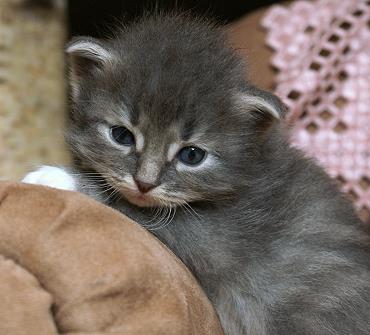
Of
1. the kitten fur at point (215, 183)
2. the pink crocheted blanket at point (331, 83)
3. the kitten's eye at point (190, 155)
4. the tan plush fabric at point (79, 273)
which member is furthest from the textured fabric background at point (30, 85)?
the tan plush fabric at point (79, 273)

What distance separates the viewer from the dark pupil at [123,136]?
1.30 meters

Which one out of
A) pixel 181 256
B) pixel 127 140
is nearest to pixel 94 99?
pixel 127 140

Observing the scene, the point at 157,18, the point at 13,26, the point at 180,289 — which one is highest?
the point at 157,18

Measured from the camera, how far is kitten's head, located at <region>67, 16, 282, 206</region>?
127 cm

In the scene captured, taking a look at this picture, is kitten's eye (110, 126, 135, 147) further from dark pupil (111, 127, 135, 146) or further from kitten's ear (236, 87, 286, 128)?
kitten's ear (236, 87, 286, 128)

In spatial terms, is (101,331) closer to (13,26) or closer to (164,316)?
(164,316)

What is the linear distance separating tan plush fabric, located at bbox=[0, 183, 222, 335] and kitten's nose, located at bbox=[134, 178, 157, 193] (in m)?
0.16

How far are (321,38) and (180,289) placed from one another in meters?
1.21

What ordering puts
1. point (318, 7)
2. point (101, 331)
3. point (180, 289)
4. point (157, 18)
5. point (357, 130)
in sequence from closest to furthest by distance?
point (101, 331), point (180, 289), point (157, 18), point (357, 130), point (318, 7)

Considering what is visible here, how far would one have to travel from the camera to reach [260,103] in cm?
133

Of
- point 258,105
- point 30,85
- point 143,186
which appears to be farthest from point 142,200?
point 30,85

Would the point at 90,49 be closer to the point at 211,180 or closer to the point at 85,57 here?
the point at 85,57

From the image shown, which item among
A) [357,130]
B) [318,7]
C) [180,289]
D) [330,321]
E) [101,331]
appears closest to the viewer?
[101,331]

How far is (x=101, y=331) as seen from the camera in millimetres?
971
